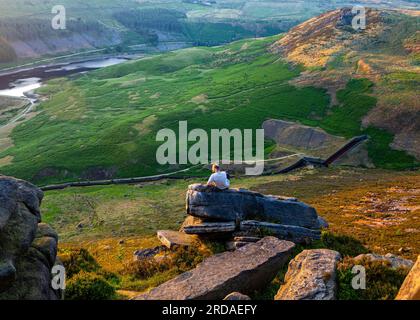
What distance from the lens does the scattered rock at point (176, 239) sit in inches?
1406

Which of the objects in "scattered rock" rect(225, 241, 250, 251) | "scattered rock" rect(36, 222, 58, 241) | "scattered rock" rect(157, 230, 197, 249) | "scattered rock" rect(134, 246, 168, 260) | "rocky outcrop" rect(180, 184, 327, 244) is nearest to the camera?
"scattered rock" rect(36, 222, 58, 241)

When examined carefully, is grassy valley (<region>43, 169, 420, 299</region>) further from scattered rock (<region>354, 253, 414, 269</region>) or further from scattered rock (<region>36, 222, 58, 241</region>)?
scattered rock (<region>354, 253, 414, 269</region>)

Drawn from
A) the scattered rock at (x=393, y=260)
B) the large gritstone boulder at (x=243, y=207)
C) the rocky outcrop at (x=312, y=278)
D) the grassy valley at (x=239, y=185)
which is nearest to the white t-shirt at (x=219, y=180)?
the large gritstone boulder at (x=243, y=207)

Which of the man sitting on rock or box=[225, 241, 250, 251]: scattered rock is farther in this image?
the man sitting on rock

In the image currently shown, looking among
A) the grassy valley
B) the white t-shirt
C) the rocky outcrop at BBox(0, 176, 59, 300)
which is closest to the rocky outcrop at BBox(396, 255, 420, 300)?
the grassy valley

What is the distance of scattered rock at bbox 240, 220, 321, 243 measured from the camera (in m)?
34.4

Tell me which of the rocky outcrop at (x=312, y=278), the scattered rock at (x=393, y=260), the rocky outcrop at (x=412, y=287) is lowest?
the scattered rock at (x=393, y=260)

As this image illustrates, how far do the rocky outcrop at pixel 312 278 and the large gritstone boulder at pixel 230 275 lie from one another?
5.49 ft

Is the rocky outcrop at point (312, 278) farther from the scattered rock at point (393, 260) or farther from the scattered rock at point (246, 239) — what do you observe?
the scattered rock at point (246, 239)

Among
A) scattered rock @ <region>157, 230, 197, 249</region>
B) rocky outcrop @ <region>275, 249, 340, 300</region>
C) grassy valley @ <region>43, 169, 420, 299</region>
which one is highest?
rocky outcrop @ <region>275, 249, 340, 300</region>

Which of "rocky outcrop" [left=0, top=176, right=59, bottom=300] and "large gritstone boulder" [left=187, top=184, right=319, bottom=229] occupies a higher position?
"rocky outcrop" [left=0, top=176, right=59, bottom=300]

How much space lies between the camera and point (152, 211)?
70.2 m

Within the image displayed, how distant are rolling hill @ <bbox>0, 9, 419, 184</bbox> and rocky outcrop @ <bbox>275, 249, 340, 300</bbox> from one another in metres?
69.4
